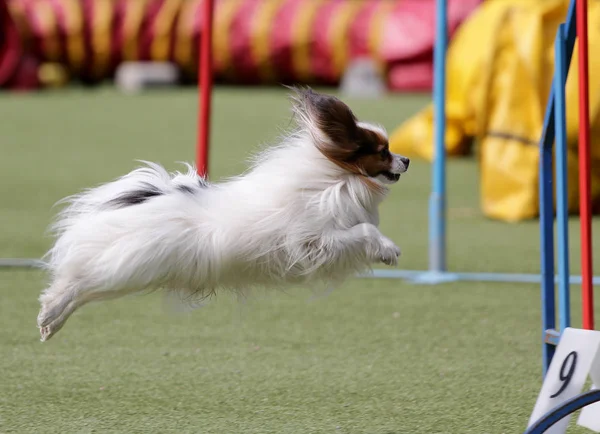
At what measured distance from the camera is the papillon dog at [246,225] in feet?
10.3

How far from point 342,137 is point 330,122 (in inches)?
2.3

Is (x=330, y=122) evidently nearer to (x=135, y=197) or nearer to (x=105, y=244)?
(x=135, y=197)

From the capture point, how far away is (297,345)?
4613mm

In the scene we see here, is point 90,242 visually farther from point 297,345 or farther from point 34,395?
point 297,345

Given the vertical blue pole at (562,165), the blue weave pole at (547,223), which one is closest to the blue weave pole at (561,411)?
the vertical blue pole at (562,165)

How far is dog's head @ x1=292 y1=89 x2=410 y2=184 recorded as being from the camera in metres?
3.22

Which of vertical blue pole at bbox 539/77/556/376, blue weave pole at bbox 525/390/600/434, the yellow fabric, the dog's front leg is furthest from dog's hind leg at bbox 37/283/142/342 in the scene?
the yellow fabric

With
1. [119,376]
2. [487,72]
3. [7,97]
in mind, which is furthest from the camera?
[7,97]

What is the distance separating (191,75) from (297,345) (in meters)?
14.8

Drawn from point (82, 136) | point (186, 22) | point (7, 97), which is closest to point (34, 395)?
point (82, 136)

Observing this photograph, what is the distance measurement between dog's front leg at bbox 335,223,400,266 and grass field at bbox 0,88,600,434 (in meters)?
0.50

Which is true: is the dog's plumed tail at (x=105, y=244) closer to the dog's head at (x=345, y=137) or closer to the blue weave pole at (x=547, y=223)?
the dog's head at (x=345, y=137)

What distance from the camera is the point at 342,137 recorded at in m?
3.24

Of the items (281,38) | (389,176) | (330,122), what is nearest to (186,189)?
(330,122)
